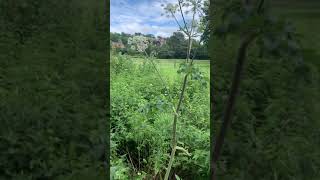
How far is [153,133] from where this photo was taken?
259cm

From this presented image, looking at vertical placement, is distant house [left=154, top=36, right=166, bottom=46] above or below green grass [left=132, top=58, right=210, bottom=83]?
above

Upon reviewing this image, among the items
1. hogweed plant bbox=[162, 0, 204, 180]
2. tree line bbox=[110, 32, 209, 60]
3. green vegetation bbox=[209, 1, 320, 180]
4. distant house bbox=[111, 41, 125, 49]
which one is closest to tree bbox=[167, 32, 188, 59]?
tree line bbox=[110, 32, 209, 60]

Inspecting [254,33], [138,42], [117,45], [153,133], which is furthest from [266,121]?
[117,45]

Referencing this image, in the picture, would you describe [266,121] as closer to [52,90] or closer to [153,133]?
[52,90]

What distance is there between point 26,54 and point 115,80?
4.43 feet

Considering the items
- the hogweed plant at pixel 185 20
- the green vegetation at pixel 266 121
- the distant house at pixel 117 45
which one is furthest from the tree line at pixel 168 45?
the green vegetation at pixel 266 121

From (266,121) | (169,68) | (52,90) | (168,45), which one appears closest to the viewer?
(266,121)

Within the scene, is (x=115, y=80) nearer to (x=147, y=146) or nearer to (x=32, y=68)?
(x=147, y=146)

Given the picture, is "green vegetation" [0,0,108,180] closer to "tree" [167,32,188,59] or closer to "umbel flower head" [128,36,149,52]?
"umbel flower head" [128,36,149,52]

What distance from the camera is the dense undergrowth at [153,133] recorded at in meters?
2.42

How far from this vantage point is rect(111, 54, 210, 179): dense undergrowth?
242cm

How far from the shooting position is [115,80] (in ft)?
10.9

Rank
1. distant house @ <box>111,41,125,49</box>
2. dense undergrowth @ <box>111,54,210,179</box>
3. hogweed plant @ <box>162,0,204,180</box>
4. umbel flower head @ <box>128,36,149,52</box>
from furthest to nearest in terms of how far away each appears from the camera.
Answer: distant house @ <box>111,41,125,49</box> → dense undergrowth @ <box>111,54,210,179</box> → umbel flower head @ <box>128,36,149,52</box> → hogweed plant @ <box>162,0,204,180</box>

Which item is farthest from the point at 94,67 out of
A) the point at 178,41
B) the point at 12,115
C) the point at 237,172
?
the point at 178,41
